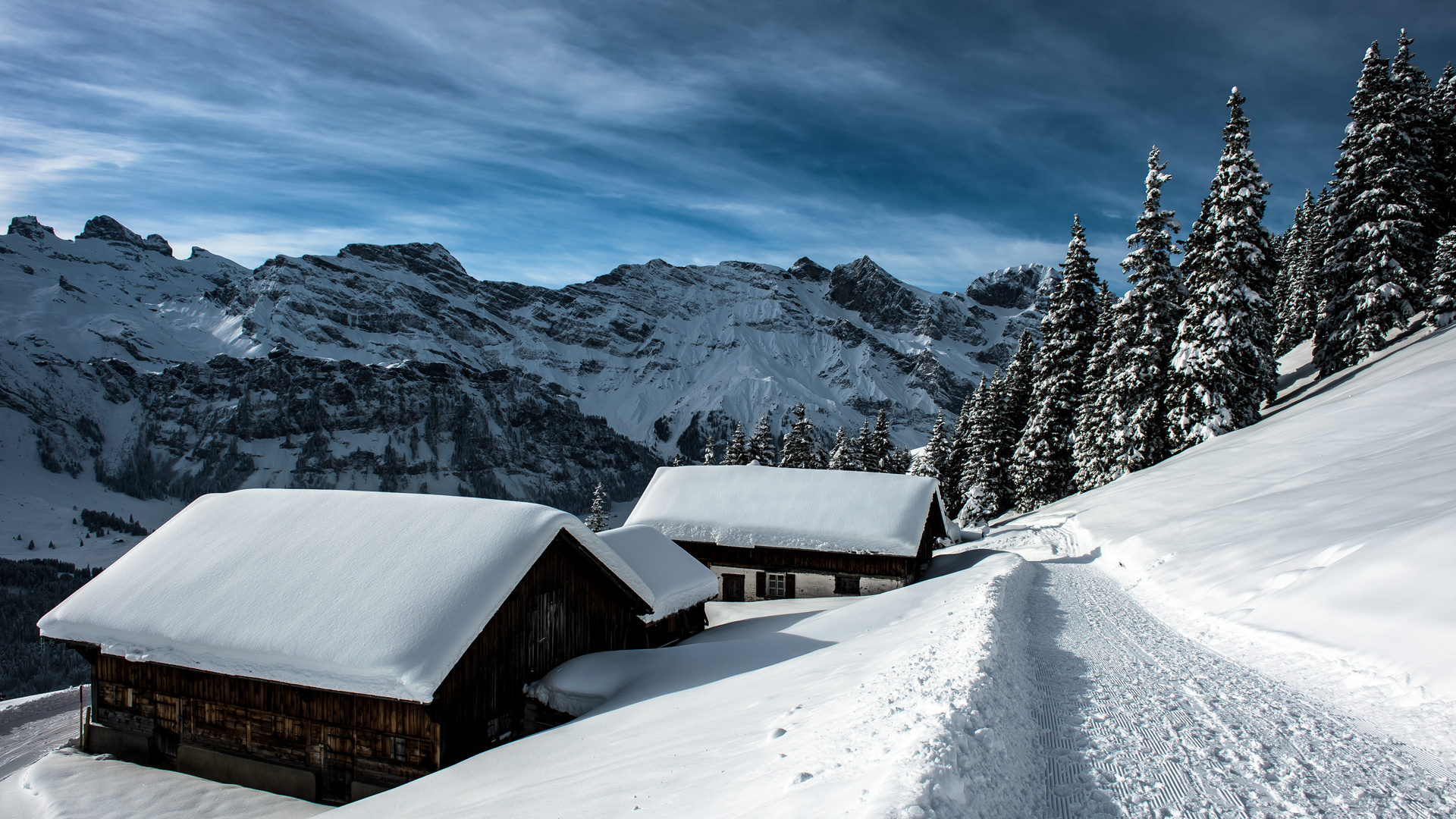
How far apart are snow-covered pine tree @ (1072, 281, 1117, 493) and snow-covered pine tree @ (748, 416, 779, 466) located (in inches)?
897

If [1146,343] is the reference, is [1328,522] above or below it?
below

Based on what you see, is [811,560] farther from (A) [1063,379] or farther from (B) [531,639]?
(A) [1063,379]

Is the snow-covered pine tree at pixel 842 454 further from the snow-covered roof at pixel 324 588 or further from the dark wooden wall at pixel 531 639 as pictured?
the snow-covered roof at pixel 324 588

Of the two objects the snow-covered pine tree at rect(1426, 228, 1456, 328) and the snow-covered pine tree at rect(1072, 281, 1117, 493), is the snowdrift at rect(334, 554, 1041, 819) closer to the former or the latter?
the snow-covered pine tree at rect(1072, 281, 1117, 493)

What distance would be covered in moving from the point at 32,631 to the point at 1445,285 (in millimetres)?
147981

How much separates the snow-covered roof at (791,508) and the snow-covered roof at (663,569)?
6377 millimetres

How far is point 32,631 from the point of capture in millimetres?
95062

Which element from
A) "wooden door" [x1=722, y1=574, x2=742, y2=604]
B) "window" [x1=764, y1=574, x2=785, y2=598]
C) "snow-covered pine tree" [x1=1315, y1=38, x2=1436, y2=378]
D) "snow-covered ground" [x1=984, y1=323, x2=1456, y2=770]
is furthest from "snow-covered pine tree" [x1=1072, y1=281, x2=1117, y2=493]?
"wooden door" [x1=722, y1=574, x2=742, y2=604]

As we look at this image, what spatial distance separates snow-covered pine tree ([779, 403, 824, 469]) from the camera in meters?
54.6

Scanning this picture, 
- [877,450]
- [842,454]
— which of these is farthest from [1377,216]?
[842,454]

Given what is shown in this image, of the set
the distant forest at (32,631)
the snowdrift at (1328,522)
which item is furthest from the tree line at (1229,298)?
the distant forest at (32,631)

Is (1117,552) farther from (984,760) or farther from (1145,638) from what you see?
(984,760)

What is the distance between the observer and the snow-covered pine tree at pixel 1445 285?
105 feet

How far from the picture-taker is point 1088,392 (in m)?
40.2
